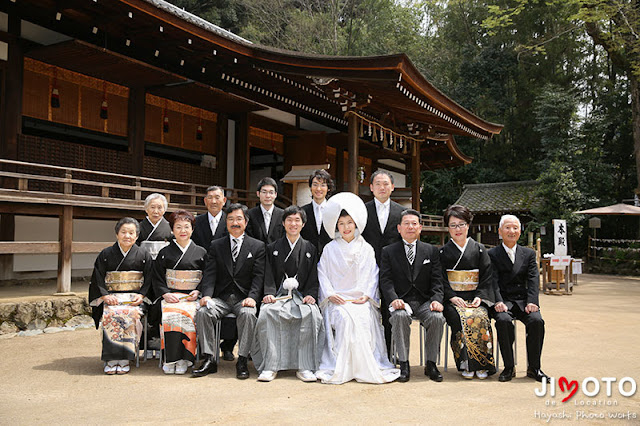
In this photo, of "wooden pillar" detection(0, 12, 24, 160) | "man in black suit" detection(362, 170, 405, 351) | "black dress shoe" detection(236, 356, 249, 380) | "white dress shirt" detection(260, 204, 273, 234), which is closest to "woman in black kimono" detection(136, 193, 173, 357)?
"white dress shirt" detection(260, 204, 273, 234)

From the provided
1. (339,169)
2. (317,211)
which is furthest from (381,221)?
(339,169)

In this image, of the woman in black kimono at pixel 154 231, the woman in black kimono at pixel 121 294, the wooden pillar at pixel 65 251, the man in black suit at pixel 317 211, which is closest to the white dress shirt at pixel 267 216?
the man in black suit at pixel 317 211

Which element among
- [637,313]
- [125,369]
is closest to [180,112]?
[125,369]

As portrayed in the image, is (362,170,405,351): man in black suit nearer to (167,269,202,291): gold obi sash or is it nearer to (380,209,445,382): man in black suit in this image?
(380,209,445,382): man in black suit

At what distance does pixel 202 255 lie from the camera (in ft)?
14.1

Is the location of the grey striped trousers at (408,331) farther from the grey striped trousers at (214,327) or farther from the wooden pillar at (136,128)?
the wooden pillar at (136,128)

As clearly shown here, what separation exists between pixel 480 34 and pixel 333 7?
10066mm

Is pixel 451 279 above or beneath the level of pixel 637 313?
above

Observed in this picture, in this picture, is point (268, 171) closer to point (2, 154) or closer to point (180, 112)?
point (180, 112)

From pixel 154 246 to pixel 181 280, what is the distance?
0.63m

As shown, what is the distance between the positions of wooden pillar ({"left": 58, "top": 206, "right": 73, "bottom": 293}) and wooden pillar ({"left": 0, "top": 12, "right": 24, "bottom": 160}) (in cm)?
135

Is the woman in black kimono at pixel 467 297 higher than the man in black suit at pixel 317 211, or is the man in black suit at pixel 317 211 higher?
the man in black suit at pixel 317 211

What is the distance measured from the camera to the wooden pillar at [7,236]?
7.30 m

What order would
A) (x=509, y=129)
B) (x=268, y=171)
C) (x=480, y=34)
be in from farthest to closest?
(x=480, y=34)
(x=509, y=129)
(x=268, y=171)
